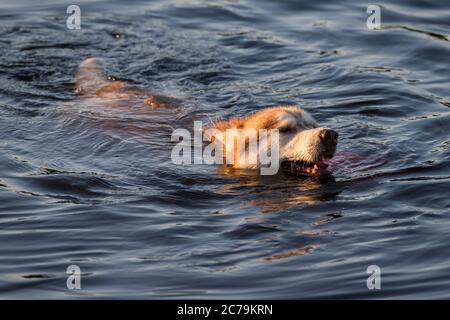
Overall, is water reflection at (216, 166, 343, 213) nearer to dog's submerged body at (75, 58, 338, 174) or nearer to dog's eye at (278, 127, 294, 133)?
dog's submerged body at (75, 58, 338, 174)

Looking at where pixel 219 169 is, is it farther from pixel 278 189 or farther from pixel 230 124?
pixel 278 189

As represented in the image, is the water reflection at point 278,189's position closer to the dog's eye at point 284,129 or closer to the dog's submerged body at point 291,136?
the dog's submerged body at point 291,136

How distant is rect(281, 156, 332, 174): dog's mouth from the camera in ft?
31.5

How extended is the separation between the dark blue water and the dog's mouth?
19 cm

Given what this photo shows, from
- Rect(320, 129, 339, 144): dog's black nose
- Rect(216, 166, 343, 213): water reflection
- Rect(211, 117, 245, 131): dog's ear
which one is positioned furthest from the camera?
Rect(211, 117, 245, 131): dog's ear

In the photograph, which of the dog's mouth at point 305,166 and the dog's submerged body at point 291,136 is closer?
the dog's submerged body at point 291,136

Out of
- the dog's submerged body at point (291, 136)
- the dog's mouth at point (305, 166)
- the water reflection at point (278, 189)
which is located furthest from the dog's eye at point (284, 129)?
the water reflection at point (278, 189)

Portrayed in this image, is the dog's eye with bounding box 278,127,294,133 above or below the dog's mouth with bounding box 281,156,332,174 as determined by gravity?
above

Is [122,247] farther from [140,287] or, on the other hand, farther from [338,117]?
[338,117]

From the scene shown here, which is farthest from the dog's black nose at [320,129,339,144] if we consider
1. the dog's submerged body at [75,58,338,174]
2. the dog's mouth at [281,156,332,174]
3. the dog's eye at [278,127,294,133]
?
the dog's eye at [278,127,294,133]

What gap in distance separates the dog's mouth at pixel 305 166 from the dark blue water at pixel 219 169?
19 centimetres

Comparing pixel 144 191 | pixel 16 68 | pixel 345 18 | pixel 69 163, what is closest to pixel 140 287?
pixel 144 191

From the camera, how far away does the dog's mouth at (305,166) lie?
378 inches
